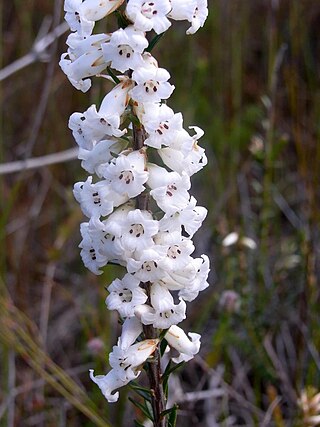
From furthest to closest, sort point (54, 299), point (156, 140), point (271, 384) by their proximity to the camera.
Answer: point (54, 299)
point (271, 384)
point (156, 140)

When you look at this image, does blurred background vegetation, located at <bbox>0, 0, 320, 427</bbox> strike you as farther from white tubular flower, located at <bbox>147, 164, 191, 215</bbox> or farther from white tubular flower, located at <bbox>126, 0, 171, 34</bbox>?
white tubular flower, located at <bbox>126, 0, 171, 34</bbox>

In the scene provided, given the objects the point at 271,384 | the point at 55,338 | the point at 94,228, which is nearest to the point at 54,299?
the point at 55,338

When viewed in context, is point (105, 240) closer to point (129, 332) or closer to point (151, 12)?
point (129, 332)

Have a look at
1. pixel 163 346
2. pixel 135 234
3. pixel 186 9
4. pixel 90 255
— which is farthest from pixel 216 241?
pixel 186 9

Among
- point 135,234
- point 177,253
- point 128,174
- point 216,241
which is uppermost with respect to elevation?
point 128,174

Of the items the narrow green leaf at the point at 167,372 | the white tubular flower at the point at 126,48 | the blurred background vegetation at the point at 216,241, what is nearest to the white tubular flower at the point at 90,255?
the narrow green leaf at the point at 167,372

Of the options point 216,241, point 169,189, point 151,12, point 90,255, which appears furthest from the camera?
point 216,241

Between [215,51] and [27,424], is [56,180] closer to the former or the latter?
[215,51]
